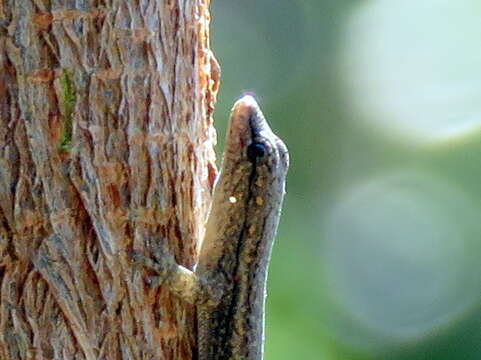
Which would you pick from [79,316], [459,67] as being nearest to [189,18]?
[79,316]

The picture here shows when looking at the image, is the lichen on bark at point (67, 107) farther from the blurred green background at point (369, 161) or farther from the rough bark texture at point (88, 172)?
the blurred green background at point (369, 161)

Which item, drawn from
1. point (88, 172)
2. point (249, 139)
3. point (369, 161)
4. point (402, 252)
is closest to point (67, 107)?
point (88, 172)

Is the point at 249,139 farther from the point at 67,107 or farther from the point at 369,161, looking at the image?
the point at 369,161

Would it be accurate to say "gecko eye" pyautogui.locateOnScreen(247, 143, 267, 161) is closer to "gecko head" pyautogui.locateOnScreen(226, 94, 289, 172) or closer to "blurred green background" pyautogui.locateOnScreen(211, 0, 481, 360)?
"gecko head" pyautogui.locateOnScreen(226, 94, 289, 172)

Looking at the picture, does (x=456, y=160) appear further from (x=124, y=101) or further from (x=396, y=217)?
(x=124, y=101)

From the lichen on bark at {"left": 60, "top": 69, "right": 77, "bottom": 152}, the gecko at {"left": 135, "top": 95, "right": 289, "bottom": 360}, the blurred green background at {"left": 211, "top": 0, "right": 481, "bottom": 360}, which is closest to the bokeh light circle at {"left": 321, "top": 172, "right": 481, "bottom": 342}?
the blurred green background at {"left": 211, "top": 0, "right": 481, "bottom": 360}

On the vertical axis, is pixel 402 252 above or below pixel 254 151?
below

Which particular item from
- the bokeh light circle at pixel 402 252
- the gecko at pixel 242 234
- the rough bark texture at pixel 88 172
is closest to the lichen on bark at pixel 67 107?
the rough bark texture at pixel 88 172
